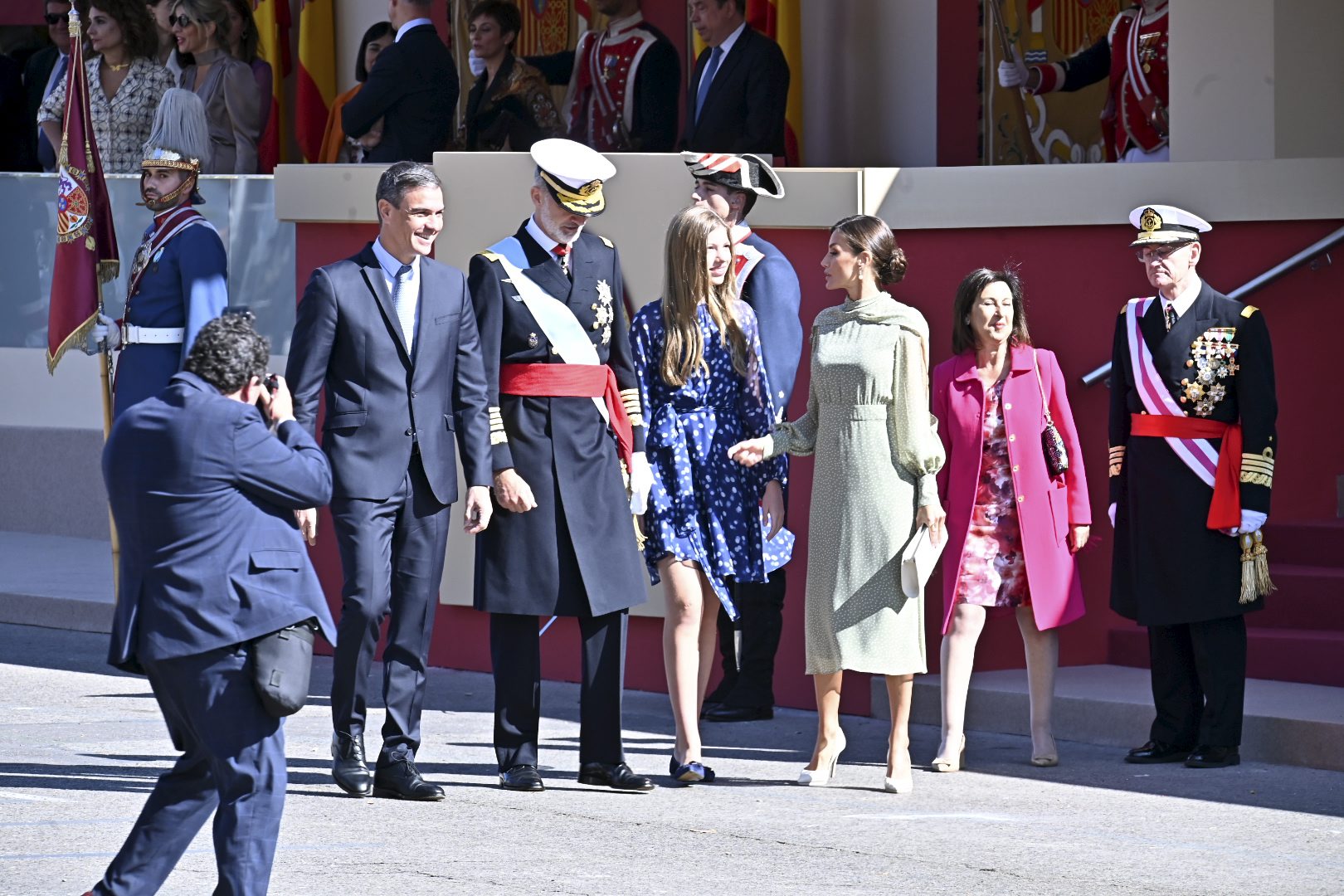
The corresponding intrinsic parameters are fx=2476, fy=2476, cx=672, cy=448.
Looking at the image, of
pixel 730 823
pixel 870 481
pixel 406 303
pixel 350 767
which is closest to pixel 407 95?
pixel 406 303

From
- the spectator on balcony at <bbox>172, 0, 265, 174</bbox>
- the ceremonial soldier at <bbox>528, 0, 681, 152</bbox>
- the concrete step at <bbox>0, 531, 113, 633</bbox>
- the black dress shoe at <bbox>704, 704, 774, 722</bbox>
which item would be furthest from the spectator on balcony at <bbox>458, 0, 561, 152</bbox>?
the black dress shoe at <bbox>704, 704, 774, 722</bbox>

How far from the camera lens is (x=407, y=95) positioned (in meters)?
10.8

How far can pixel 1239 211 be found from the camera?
29.6ft

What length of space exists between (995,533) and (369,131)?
4.50m

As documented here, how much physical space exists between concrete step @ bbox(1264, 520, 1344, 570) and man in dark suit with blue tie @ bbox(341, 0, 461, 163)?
13.1 feet

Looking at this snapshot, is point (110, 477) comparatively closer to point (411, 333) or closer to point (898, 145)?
point (411, 333)

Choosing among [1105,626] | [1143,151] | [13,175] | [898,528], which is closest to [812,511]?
[898,528]

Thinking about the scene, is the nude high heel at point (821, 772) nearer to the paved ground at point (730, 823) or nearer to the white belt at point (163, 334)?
the paved ground at point (730, 823)

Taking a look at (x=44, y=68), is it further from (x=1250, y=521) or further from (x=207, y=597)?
(x=207, y=597)

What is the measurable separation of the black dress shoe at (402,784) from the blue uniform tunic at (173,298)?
2370 millimetres

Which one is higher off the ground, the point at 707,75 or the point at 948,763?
the point at 707,75

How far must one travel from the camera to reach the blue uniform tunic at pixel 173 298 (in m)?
9.10

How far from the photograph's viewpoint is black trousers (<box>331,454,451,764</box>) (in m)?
7.33

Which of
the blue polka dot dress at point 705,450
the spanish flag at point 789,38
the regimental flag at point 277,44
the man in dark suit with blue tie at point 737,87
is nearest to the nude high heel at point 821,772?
the blue polka dot dress at point 705,450
